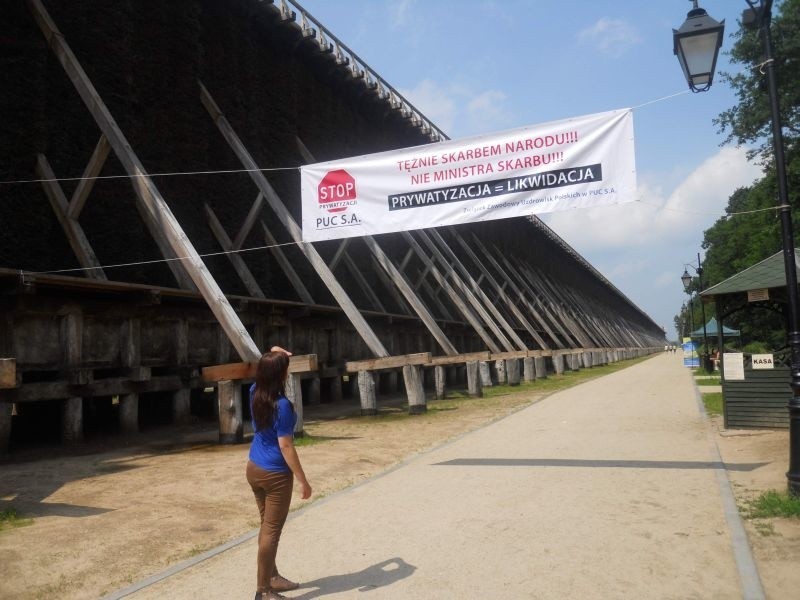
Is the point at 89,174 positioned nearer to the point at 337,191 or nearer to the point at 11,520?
the point at 337,191

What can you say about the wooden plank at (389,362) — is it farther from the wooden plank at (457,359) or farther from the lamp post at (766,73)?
the lamp post at (766,73)

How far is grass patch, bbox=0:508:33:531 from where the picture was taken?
19.3ft

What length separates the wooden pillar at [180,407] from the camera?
13.4m

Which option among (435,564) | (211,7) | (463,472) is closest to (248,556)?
(435,564)

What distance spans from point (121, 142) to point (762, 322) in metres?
42.1

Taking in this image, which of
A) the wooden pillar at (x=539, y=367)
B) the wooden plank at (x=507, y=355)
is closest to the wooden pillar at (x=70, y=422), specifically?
the wooden plank at (x=507, y=355)

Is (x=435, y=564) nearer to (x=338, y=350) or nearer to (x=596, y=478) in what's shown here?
(x=596, y=478)

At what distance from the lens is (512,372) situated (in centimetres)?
2345

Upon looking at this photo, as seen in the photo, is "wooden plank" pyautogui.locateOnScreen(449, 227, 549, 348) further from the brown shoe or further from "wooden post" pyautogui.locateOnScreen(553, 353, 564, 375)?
the brown shoe

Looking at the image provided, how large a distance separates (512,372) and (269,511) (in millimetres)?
19919

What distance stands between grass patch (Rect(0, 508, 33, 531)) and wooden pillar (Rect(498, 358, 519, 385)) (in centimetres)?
1828

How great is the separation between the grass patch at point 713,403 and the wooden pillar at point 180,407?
10.7 m

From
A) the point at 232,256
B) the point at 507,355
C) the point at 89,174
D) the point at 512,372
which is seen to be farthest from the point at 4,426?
the point at 512,372

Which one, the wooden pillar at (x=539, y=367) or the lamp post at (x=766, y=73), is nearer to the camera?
the lamp post at (x=766, y=73)
